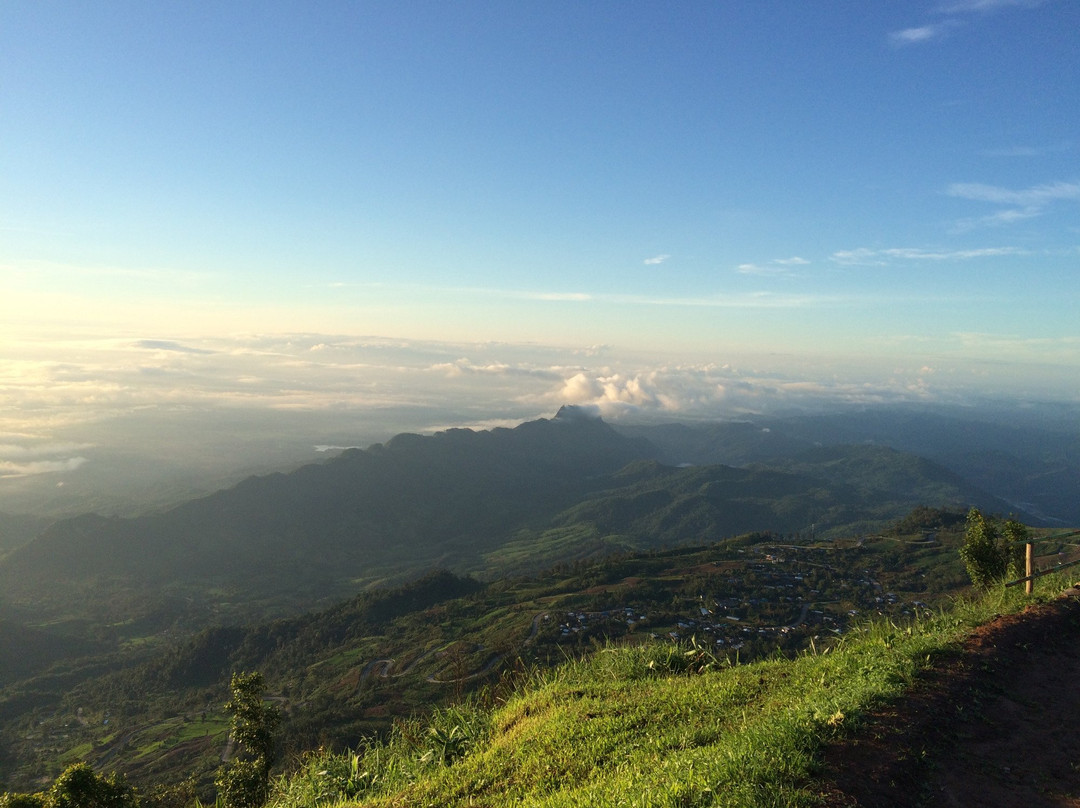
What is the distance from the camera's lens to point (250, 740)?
15.8 m

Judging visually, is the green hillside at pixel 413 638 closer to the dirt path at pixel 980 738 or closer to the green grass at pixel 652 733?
the green grass at pixel 652 733

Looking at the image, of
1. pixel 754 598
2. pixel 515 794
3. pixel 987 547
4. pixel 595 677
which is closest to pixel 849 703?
pixel 515 794

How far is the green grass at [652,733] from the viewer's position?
21.8 ft

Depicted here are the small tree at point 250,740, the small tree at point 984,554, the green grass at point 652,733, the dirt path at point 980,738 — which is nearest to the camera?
the dirt path at point 980,738

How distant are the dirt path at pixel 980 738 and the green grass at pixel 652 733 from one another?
33 centimetres

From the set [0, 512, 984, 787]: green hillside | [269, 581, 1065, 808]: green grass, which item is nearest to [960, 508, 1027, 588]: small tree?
[269, 581, 1065, 808]: green grass

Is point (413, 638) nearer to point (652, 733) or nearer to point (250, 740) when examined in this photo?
point (250, 740)

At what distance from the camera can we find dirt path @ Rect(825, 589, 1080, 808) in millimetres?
6527

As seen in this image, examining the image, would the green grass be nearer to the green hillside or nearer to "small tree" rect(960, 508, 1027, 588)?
"small tree" rect(960, 508, 1027, 588)

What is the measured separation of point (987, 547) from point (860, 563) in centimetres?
16742

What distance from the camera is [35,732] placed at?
416ft

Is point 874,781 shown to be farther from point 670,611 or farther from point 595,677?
point 670,611

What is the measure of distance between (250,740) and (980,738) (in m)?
17.3

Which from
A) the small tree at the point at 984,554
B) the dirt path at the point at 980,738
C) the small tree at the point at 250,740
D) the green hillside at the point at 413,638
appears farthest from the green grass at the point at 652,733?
the green hillside at the point at 413,638
